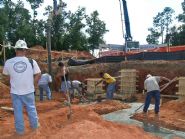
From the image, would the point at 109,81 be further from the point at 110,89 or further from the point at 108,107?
the point at 108,107

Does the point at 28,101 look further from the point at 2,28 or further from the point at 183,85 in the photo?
the point at 2,28

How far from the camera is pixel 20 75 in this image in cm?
629

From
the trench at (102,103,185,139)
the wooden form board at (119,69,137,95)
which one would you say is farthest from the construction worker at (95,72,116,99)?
the wooden form board at (119,69,137,95)

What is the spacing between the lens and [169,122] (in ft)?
33.8

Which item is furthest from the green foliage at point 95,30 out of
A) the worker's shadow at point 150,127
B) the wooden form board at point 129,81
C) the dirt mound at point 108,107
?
the worker's shadow at point 150,127

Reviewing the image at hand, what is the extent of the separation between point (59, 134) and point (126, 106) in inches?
324

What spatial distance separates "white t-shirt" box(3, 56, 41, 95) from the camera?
6293 millimetres

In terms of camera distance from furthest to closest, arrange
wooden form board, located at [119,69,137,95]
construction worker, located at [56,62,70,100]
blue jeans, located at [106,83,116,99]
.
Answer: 1. wooden form board, located at [119,69,137,95]
2. blue jeans, located at [106,83,116,99]
3. construction worker, located at [56,62,70,100]

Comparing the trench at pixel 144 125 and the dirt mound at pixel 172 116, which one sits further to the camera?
the dirt mound at pixel 172 116

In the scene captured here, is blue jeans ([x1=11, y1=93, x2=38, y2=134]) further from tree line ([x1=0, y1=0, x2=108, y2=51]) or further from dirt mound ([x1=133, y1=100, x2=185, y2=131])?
tree line ([x1=0, y1=0, x2=108, y2=51])

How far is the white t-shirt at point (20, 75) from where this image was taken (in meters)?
6.29

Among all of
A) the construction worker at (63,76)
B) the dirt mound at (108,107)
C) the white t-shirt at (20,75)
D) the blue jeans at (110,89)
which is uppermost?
the white t-shirt at (20,75)

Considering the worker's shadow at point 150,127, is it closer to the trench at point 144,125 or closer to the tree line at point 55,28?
the trench at point 144,125

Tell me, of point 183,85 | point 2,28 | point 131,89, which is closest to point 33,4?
point 2,28
